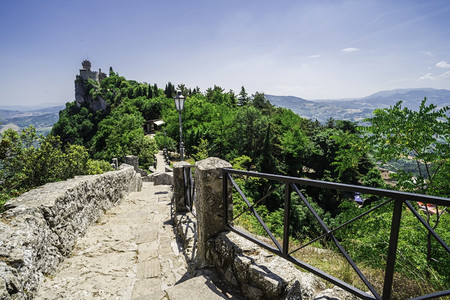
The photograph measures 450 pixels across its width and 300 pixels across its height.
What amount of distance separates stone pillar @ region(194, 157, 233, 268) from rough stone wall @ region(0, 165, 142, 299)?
204 centimetres

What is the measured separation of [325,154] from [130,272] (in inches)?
1226

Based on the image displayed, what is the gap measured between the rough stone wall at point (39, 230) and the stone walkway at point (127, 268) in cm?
21

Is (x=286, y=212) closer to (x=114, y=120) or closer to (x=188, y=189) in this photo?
(x=188, y=189)

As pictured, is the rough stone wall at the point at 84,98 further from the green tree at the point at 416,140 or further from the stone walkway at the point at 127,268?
the green tree at the point at 416,140

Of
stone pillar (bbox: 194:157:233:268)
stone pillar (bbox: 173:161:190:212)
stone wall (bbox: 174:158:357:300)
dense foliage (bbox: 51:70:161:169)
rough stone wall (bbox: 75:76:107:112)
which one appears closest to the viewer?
stone wall (bbox: 174:158:357:300)

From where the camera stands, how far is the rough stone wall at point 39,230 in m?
2.51

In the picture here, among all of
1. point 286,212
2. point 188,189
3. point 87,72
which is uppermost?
point 87,72

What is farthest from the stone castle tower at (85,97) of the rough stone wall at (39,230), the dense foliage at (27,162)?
the rough stone wall at (39,230)

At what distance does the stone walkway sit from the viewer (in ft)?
9.00

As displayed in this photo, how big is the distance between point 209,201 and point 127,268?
1.84 metres

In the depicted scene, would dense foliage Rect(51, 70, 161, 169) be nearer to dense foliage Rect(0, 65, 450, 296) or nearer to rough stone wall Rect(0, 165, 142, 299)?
dense foliage Rect(0, 65, 450, 296)

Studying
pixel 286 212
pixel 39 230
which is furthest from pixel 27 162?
pixel 286 212

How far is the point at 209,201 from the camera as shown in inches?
122

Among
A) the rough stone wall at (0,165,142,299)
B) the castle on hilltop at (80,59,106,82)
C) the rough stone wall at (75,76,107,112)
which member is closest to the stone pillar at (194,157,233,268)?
the rough stone wall at (0,165,142,299)
